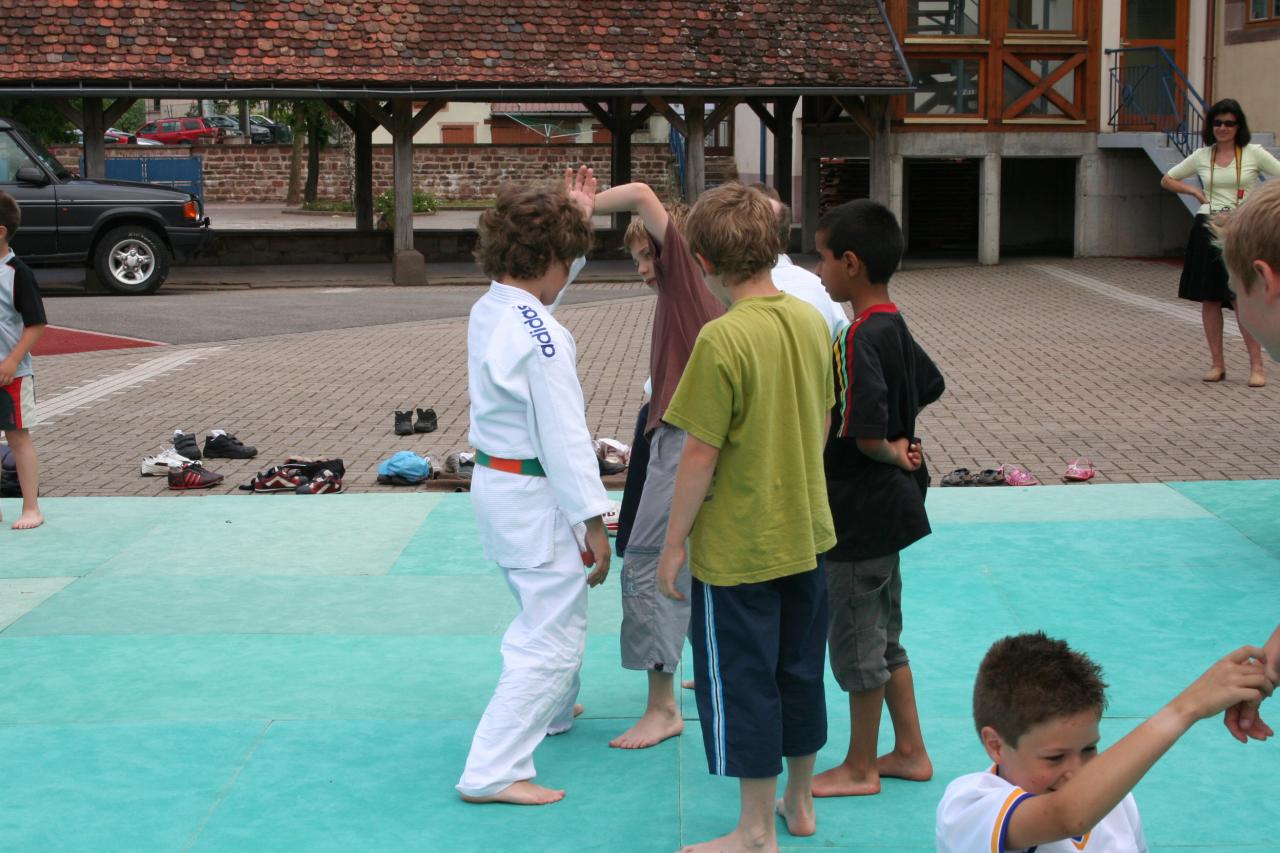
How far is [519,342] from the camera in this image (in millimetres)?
3996

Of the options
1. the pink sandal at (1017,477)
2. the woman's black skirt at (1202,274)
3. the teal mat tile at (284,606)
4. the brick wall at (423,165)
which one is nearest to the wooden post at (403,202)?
the woman's black skirt at (1202,274)

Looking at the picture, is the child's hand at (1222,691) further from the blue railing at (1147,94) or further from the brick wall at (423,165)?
the brick wall at (423,165)

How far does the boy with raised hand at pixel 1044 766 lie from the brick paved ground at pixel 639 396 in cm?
594

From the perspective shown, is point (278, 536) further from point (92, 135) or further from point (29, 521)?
point (92, 135)

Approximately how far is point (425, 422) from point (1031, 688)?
312 inches

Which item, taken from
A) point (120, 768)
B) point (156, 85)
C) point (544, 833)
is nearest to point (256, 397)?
point (120, 768)

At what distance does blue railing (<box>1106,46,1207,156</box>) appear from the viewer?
2344cm

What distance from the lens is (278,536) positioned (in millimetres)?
7312

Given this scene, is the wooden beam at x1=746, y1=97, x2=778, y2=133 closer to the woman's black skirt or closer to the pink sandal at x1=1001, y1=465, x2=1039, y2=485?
the woman's black skirt

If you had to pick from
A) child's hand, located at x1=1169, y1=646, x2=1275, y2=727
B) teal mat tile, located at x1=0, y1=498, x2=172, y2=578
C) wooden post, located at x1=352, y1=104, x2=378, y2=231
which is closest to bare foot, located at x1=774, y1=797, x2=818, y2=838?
child's hand, located at x1=1169, y1=646, x2=1275, y2=727

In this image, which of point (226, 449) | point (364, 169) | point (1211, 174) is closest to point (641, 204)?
point (226, 449)

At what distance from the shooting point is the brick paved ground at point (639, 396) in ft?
29.9

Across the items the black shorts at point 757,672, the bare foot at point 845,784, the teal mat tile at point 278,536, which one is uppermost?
the black shorts at point 757,672

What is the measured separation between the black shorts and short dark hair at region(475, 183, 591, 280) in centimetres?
95
